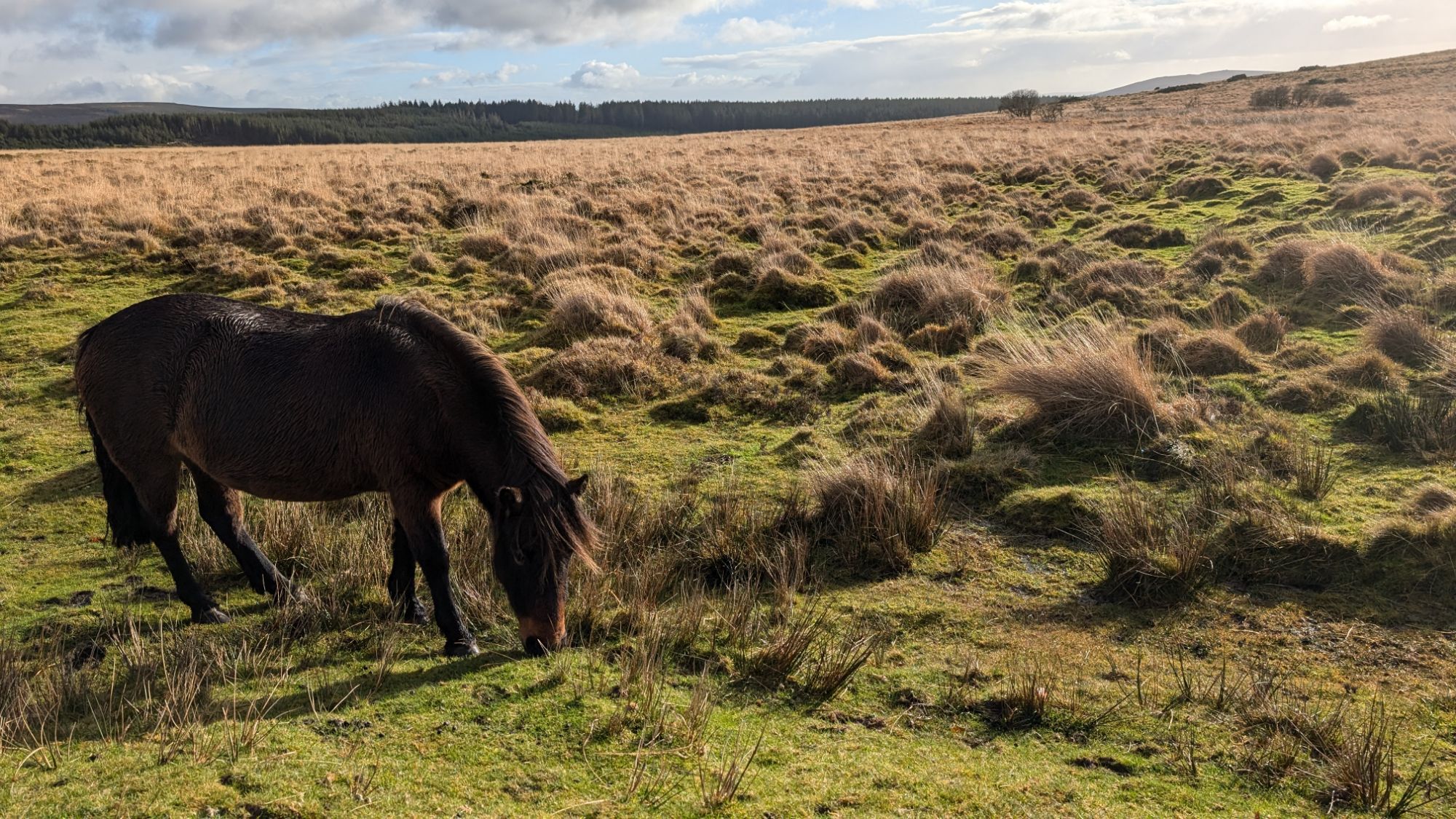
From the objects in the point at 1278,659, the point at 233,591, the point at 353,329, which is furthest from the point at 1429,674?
the point at 233,591

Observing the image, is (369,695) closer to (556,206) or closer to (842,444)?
(842,444)

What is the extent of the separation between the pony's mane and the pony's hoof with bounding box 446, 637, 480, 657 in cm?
79

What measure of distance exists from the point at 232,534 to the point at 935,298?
858 centimetres

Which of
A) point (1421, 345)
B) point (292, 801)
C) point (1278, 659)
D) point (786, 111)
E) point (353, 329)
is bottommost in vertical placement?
point (1278, 659)

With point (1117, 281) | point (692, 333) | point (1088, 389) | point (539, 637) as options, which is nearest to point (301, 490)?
point (539, 637)

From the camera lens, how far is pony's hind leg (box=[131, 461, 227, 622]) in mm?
4914

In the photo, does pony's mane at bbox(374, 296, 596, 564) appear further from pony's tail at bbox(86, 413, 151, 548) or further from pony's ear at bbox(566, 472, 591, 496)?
pony's tail at bbox(86, 413, 151, 548)

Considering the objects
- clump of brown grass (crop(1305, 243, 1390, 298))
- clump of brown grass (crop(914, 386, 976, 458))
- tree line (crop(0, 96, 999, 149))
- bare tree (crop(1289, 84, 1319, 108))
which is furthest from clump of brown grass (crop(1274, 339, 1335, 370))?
tree line (crop(0, 96, 999, 149))

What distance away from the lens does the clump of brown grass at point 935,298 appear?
1115 centimetres

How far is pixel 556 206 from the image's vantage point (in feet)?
62.6

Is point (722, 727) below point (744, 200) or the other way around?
below

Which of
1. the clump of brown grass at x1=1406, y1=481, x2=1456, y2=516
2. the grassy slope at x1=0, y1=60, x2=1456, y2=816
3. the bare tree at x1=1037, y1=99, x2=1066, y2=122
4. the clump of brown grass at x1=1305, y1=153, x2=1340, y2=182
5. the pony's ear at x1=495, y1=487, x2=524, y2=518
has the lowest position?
the grassy slope at x1=0, y1=60, x2=1456, y2=816

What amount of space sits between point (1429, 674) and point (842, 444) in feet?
14.1

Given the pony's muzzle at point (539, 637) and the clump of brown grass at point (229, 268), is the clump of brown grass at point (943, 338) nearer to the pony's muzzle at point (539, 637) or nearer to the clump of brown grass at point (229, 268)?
the pony's muzzle at point (539, 637)
